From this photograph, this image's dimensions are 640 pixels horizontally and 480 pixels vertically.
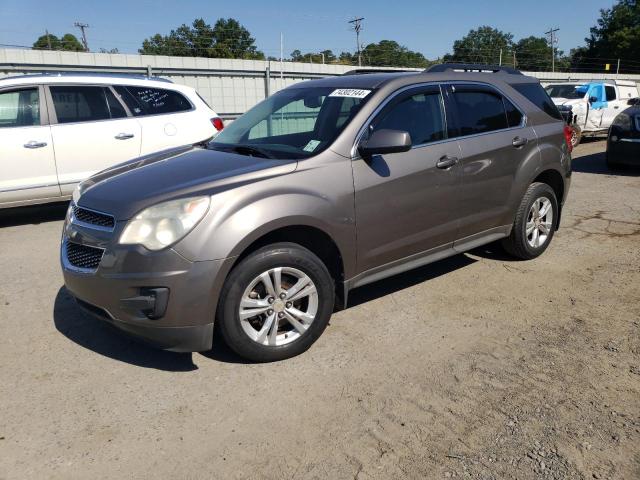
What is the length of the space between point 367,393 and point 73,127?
18.0 feet

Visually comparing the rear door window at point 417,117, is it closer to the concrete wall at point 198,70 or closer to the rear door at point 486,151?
the rear door at point 486,151

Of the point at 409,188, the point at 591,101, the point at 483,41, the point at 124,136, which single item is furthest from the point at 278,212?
the point at 483,41

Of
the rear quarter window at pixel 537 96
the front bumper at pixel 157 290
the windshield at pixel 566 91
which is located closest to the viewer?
the front bumper at pixel 157 290

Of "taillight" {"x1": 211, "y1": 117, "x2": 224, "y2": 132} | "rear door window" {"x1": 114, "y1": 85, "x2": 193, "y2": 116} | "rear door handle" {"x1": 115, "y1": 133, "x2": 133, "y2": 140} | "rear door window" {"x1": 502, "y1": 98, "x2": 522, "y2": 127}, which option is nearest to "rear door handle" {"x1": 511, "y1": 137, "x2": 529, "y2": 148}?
"rear door window" {"x1": 502, "y1": 98, "x2": 522, "y2": 127}

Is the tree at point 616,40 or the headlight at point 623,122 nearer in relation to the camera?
the headlight at point 623,122

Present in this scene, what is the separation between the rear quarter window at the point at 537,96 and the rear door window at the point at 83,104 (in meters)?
4.91

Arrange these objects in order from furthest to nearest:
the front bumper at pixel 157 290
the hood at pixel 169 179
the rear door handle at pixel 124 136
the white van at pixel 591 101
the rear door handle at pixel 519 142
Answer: the white van at pixel 591 101 < the rear door handle at pixel 124 136 < the rear door handle at pixel 519 142 < the hood at pixel 169 179 < the front bumper at pixel 157 290

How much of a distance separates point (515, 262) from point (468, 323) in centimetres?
→ 159

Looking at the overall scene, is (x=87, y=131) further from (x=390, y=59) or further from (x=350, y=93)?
(x=390, y=59)

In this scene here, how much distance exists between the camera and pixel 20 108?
6.60 meters

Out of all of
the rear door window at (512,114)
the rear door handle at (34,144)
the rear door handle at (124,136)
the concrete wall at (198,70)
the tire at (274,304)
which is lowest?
the tire at (274,304)

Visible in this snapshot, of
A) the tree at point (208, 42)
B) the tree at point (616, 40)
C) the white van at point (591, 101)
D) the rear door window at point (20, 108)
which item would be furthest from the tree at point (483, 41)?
the rear door window at point (20, 108)

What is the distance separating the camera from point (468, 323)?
3.99 m

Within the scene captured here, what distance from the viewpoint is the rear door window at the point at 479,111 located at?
14.6 ft
